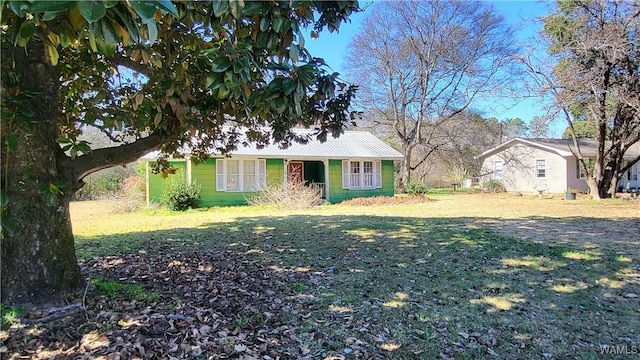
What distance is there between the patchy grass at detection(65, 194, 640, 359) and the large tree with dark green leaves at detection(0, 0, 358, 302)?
69.3 inches

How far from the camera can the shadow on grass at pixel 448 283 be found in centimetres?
326

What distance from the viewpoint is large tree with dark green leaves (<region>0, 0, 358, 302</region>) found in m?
2.09

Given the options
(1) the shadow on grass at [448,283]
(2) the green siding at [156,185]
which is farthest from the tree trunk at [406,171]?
(1) the shadow on grass at [448,283]

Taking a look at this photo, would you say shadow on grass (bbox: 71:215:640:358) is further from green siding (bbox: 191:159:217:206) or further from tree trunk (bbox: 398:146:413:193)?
tree trunk (bbox: 398:146:413:193)

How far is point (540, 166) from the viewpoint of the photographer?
2478 centimetres

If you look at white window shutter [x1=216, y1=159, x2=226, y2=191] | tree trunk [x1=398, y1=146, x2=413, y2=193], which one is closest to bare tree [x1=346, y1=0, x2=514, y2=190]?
tree trunk [x1=398, y1=146, x2=413, y2=193]

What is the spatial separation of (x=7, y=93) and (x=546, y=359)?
426cm

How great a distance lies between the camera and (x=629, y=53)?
13.6 metres

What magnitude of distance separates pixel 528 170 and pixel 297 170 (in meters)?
16.3

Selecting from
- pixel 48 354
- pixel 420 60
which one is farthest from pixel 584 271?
pixel 420 60

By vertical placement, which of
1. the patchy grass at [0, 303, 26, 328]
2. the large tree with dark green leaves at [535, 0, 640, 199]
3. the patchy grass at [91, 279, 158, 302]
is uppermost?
the large tree with dark green leaves at [535, 0, 640, 199]

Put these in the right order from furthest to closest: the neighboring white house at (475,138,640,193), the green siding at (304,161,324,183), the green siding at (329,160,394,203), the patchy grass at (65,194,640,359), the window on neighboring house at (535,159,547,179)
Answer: the window on neighboring house at (535,159,547,179) < the neighboring white house at (475,138,640,193) < the green siding at (304,161,324,183) < the green siding at (329,160,394,203) < the patchy grass at (65,194,640,359)

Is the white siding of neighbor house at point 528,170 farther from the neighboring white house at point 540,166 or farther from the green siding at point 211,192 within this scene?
the green siding at point 211,192

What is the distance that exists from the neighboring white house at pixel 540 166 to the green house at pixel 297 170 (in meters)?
11.3
